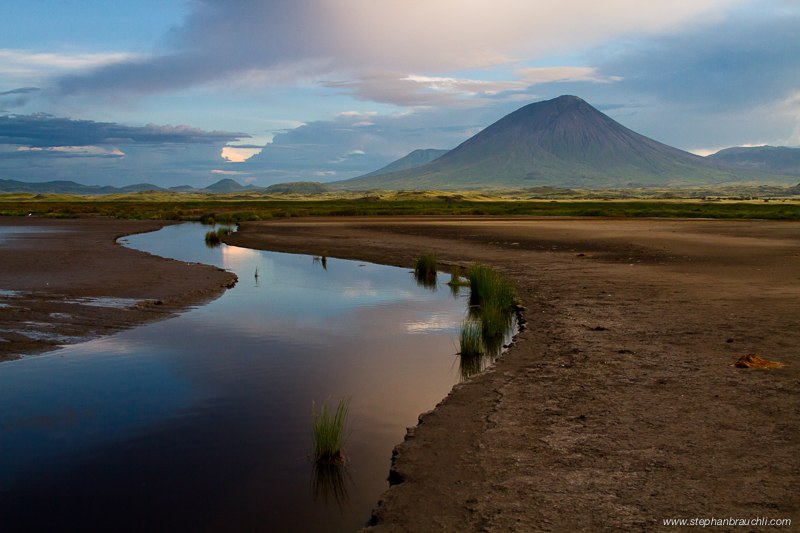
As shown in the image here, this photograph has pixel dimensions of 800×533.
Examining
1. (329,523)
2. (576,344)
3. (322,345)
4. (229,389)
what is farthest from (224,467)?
(576,344)

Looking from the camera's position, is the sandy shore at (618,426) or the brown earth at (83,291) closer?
the sandy shore at (618,426)

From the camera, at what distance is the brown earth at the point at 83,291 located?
1097cm

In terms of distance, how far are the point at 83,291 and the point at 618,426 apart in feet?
46.1

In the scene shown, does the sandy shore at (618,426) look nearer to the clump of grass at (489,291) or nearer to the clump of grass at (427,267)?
the clump of grass at (489,291)

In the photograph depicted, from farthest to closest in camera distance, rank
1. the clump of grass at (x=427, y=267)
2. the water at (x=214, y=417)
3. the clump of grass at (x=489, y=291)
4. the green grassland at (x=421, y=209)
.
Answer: the green grassland at (x=421, y=209) < the clump of grass at (x=427, y=267) < the clump of grass at (x=489, y=291) < the water at (x=214, y=417)

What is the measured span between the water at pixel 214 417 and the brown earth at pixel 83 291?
769 mm

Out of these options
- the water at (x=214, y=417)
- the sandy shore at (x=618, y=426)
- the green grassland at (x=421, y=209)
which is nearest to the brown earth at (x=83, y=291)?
the water at (x=214, y=417)

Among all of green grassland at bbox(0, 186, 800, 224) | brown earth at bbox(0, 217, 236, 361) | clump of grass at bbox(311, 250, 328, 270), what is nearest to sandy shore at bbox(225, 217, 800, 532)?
brown earth at bbox(0, 217, 236, 361)

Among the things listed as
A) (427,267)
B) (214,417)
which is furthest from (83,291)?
(427,267)

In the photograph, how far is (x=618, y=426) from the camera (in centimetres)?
595

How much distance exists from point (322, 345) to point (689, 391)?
20.4 ft

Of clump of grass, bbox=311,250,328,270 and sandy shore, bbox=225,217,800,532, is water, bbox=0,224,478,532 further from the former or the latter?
clump of grass, bbox=311,250,328,270

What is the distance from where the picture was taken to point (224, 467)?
19.0ft

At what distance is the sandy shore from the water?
2.54ft
